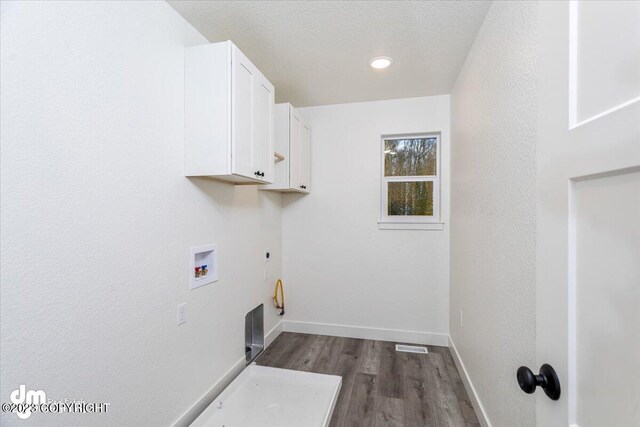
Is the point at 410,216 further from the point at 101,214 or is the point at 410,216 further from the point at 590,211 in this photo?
the point at 101,214

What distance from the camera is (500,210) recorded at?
4.79 ft

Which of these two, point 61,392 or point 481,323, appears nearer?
point 61,392

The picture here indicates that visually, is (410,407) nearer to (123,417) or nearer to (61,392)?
(123,417)

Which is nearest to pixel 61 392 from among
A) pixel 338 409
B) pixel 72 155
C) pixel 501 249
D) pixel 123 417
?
pixel 123 417

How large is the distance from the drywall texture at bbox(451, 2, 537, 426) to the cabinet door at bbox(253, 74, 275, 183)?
1.45m

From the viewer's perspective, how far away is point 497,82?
1501 millimetres

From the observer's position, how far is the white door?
17.8 inches

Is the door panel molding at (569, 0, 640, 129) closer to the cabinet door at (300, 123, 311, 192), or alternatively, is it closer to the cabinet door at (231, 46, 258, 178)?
the cabinet door at (231, 46, 258, 178)

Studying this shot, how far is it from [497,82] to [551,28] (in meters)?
1.01

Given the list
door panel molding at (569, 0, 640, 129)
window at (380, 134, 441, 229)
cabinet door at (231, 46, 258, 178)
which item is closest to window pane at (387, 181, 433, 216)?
window at (380, 134, 441, 229)

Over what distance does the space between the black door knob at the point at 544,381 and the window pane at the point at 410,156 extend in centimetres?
249

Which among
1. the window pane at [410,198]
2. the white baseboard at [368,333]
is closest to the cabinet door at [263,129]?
the window pane at [410,198]

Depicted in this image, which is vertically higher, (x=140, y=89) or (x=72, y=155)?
(x=140, y=89)

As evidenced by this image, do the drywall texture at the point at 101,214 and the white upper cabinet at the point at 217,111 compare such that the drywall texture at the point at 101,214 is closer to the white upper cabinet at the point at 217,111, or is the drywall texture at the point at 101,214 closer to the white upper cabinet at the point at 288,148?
the white upper cabinet at the point at 217,111
